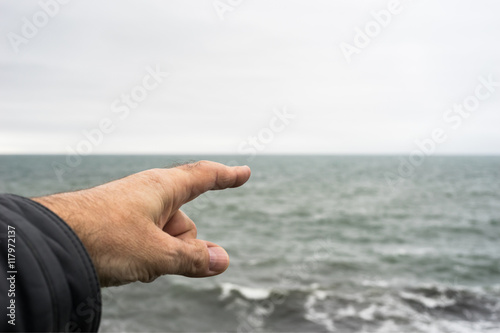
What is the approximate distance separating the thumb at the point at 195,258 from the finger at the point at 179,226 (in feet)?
0.25

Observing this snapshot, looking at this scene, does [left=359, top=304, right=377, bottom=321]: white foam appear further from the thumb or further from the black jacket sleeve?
the black jacket sleeve

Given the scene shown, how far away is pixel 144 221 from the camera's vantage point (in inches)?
59.3

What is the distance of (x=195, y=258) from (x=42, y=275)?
734 millimetres

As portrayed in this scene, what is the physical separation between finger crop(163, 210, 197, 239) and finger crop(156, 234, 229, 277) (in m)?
0.08

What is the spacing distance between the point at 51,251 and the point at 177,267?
613 mm

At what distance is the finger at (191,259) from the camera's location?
1.59m

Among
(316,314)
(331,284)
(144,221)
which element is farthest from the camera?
(331,284)

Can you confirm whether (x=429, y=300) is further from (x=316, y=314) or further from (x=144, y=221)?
(x=144, y=221)

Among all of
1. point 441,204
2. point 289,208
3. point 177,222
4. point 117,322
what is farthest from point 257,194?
point 177,222

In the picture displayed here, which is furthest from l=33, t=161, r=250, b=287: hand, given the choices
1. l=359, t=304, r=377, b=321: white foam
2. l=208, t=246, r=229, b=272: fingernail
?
l=359, t=304, r=377, b=321: white foam

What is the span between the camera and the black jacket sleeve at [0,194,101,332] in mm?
1036

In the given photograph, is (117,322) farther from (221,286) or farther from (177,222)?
(177,222)

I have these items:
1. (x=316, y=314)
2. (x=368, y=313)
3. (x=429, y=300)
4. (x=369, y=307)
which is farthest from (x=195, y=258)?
(x=429, y=300)

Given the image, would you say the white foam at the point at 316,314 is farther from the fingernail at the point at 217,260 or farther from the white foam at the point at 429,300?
the fingernail at the point at 217,260
